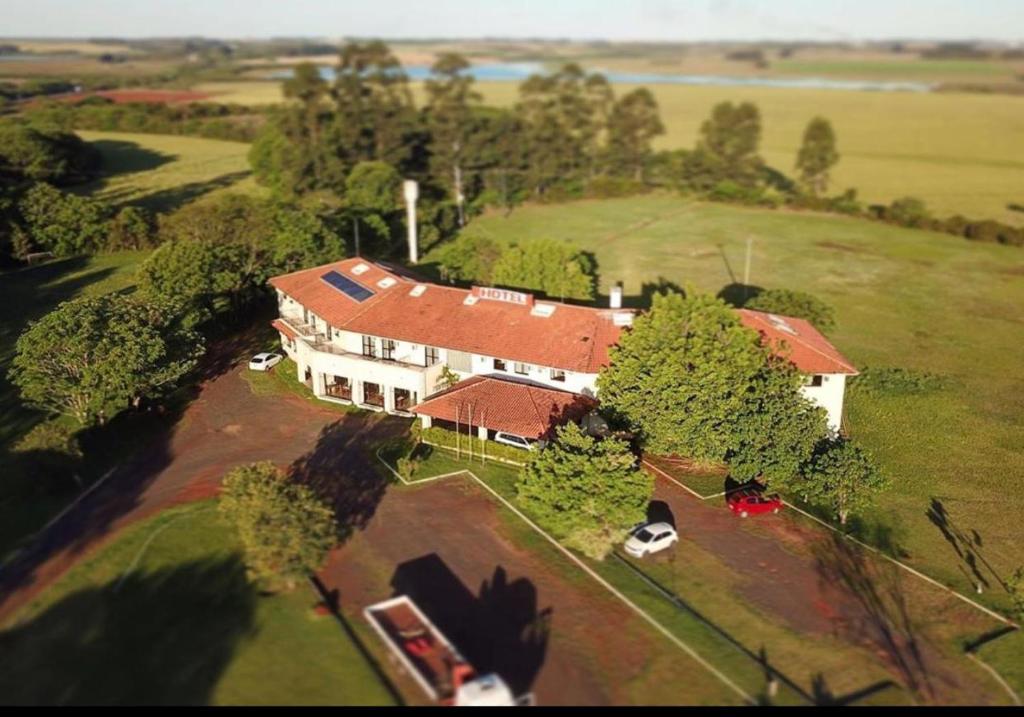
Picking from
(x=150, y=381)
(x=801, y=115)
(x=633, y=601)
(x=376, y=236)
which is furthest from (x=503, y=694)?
(x=801, y=115)

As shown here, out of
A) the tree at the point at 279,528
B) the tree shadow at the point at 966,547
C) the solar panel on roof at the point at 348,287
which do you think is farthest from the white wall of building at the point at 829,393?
the tree at the point at 279,528

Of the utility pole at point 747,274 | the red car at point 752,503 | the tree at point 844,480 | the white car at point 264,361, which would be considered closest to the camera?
the tree at point 844,480

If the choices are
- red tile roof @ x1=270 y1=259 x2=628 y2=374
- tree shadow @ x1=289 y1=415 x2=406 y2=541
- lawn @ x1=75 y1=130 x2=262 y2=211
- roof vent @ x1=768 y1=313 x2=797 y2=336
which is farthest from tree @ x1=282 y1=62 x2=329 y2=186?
roof vent @ x1=768 y1=313 x2=797 y2=336

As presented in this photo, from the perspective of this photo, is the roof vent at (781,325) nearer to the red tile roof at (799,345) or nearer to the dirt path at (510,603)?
the red tile roof at (799,345)

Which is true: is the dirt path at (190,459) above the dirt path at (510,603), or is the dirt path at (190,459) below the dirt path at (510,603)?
above

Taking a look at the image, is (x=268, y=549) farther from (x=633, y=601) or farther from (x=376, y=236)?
(x=376, y=236)

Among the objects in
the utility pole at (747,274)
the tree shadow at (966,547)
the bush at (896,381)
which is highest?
the utility pole at (747,274)

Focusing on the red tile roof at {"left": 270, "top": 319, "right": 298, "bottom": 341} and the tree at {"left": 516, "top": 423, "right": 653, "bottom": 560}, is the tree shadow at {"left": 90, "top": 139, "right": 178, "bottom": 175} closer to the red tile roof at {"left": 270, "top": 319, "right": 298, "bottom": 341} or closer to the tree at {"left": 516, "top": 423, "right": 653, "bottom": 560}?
the red tile roof at {"left": 270, "top": 319, "right": 298, "bottom": 341}

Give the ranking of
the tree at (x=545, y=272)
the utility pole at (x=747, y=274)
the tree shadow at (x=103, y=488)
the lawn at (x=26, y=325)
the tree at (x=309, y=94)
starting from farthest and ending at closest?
1. the tree at (x=309, y=94)
2. the utility pole at (x=747, y=274)
3. the tree at (x=545, y=272)
4. the lawn at (x=26, y=325)
5. the tree shadow at (x=103, y=488)
